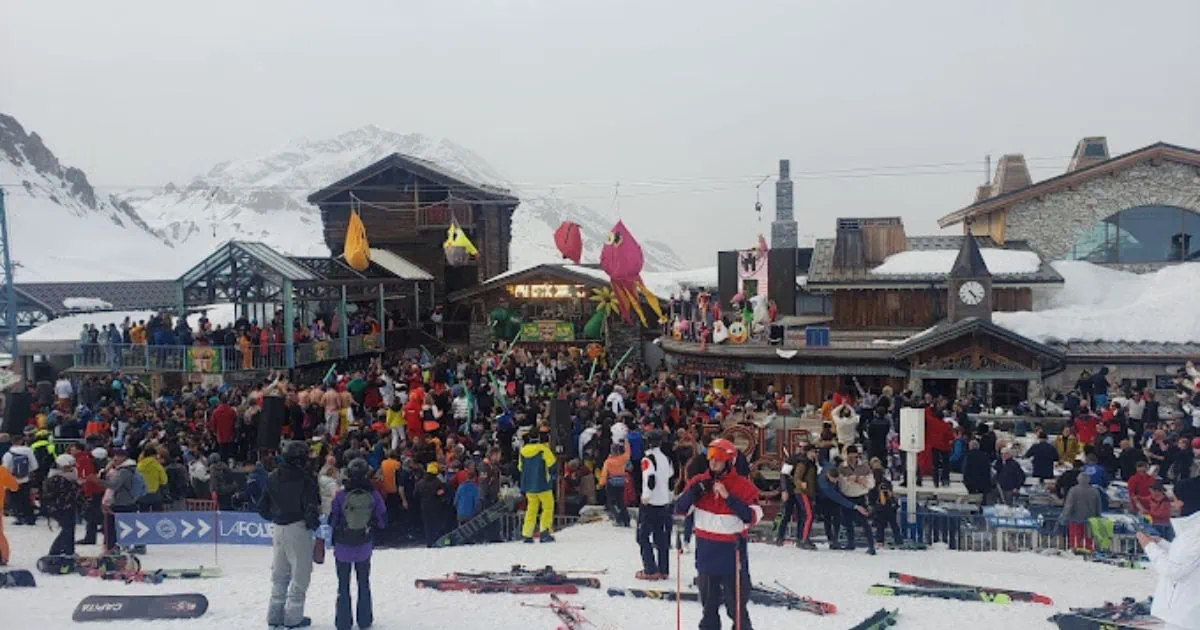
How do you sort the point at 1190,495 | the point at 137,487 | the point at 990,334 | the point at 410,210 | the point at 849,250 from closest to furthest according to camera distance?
the point at 1190,495 → the point at 137,487 → the point at 990,334 → the point at 849,250 → the point at 410,210

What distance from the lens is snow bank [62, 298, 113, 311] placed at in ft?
129

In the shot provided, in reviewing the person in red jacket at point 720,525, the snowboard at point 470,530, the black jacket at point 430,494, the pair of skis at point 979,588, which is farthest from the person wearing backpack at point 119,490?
the pair of skis at point 979,588

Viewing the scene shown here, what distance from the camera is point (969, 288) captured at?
24.7 metres

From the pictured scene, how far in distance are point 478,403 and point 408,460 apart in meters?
6.33

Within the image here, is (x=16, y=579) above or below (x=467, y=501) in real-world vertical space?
below

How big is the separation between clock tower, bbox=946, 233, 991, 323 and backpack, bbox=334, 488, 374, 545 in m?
20.9

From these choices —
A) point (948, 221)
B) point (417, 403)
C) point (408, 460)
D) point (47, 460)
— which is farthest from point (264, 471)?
point (948, 221)

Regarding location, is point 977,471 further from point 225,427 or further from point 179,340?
point 179,340

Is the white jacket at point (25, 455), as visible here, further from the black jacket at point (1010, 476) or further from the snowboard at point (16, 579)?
the black jacket at point (1010, 476)

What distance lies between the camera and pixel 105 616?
27.5 feet

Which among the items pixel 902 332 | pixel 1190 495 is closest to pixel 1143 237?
pixel 902 332

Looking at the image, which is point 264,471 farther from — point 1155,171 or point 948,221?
point 948,221

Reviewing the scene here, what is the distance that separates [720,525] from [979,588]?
3.75 metres

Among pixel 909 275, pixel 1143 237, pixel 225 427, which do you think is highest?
pixel 1143 237
